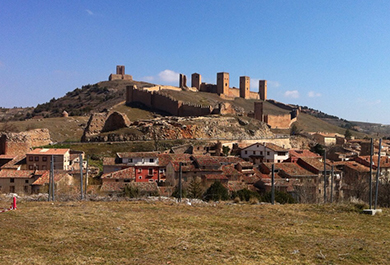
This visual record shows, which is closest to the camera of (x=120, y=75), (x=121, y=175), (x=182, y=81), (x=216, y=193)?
(x=216, y=193)

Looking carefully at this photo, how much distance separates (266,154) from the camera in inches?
1553

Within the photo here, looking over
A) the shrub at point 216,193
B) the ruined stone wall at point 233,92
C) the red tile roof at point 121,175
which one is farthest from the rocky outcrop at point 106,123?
the ruined stone wall at point 233,92

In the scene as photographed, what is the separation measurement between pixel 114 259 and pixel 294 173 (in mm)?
24713

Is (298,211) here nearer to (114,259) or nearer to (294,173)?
(114,259)

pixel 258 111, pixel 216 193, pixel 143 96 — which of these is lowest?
pixel 216 193

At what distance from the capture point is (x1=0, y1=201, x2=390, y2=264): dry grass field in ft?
22.2

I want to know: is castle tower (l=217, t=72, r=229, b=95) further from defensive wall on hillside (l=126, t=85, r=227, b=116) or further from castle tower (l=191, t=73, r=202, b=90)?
defensive wall on hillside (l=126, t=85, r=227, b=116)

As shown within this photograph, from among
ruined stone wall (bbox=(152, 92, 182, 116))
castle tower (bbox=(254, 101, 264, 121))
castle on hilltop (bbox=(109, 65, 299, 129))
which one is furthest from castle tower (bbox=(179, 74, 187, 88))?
castle tower (bbox=(254, 101, 264, 121))

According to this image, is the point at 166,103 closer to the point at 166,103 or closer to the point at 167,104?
the point at 166,103

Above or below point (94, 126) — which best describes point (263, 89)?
above

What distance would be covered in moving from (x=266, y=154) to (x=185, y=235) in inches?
1263

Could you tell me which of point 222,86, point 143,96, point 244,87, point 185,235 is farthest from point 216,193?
point 244,87

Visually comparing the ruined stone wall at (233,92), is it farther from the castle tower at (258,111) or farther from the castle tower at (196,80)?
the castle tower at (258,111)

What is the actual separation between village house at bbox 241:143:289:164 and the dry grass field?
27222 millimetres
